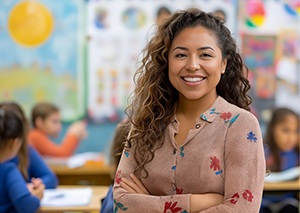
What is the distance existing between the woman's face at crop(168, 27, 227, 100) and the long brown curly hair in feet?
0.12

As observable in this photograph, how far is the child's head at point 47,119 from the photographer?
3.90 m

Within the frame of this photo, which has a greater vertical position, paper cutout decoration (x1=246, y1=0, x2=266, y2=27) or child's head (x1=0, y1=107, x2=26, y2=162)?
paper cutout decoration (x1=246, y1=0, x2=266, y2=27)

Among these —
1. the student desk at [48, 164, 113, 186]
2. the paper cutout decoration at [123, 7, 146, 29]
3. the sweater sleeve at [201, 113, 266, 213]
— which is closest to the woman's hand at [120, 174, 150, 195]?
the sweater sleeve at [201, 113, 266, 213]

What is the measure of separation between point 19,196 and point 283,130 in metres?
3.10

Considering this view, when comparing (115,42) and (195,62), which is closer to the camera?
(195,62)

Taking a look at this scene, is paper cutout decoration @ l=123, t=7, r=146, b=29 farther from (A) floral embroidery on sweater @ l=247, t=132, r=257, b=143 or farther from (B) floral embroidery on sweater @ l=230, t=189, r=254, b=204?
(B) floral embroidery on sweater @ l=230, t=189, r=254, b=204

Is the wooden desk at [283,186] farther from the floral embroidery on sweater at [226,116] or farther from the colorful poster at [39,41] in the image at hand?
the colorful poster at [39,41]

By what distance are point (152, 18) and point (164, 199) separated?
3.12 m

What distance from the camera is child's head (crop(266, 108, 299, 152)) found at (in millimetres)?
3887

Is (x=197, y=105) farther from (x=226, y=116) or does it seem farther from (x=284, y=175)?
(x=284, y=175)

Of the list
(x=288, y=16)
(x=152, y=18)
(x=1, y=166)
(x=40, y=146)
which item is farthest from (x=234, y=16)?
(x=1, y=166)

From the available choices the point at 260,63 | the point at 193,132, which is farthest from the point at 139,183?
the point at 260,63

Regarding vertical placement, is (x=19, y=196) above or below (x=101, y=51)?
below

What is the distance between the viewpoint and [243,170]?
1.13 metres
